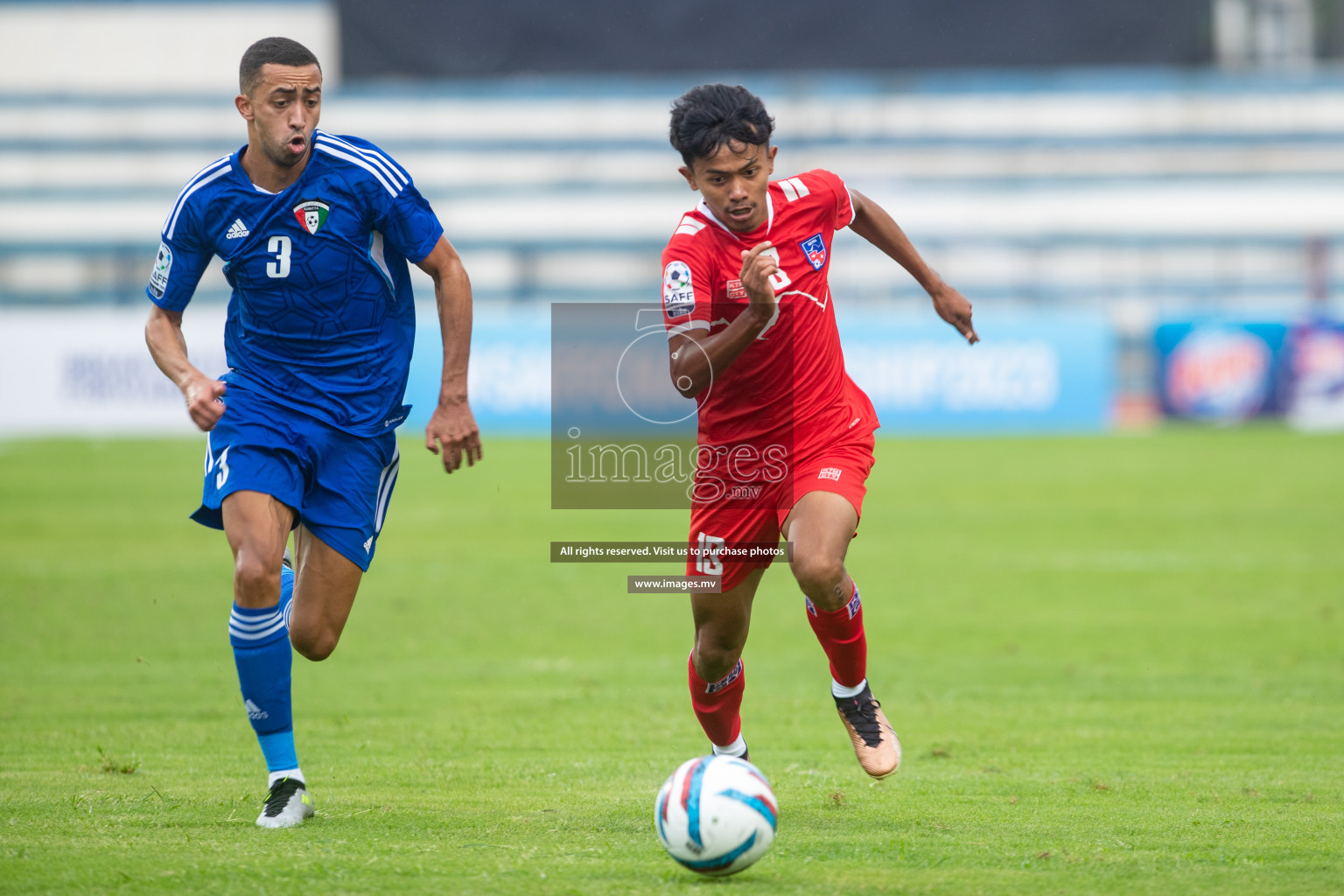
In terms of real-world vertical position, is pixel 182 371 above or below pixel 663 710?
above

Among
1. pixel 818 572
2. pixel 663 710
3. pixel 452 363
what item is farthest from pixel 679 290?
pixel 663 710

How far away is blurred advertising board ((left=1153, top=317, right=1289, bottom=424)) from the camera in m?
22.5

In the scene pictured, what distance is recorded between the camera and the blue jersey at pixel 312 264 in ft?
17.3

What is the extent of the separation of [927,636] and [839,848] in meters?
5.14

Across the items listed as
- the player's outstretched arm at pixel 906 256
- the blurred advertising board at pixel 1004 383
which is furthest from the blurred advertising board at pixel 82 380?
the player's outstretched arm at pixel 906 256

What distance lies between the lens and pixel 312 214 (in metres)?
5.30

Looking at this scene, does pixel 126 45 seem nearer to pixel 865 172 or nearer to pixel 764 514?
pixel 865 172

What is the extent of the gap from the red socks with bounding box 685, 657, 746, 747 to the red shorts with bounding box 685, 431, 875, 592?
428mm

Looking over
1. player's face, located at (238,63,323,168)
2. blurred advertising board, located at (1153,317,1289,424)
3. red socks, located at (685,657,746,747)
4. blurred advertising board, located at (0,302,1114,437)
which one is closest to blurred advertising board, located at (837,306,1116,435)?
blurred advertising board, located at (0,302,1114,437)

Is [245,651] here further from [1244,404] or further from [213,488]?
[1244,404]

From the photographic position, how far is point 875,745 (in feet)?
17.6

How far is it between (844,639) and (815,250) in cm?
143

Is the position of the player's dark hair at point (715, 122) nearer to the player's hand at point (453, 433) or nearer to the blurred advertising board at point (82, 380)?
the player's hand at point (453, 433)

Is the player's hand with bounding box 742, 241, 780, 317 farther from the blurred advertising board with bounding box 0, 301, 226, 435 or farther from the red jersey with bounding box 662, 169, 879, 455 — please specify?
the blurred advertising board with bounding box 0, 301, 226, 435
